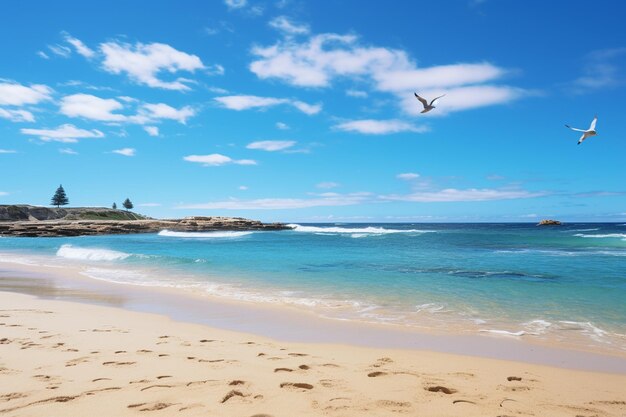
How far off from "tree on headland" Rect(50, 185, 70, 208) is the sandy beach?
4429 inches

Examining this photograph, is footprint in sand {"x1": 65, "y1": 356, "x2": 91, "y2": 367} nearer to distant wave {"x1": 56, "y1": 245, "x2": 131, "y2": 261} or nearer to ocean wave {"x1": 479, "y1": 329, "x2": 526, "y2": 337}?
ocean wave {"x1": 479, "y1": 329, "x2": 526, "y2": 337}

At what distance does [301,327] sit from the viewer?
828cm

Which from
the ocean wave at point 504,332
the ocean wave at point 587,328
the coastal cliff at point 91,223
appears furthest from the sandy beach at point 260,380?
the coastal cliff at point 91,223

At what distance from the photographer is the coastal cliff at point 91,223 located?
59250mm

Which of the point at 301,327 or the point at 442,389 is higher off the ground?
the point at 442,389

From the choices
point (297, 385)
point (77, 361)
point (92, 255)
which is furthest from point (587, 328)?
point (92, 255)

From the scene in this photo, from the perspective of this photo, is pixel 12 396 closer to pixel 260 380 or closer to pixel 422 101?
pixel 260 380

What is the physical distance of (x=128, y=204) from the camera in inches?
4990

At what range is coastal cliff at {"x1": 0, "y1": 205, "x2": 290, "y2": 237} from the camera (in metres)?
59.2

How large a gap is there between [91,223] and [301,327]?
69.1 meters

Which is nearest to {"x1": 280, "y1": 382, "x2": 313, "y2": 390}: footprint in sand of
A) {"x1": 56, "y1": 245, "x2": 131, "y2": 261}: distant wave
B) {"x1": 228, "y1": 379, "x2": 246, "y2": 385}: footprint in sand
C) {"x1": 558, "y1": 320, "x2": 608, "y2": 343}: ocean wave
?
{"x1": 228, "y1": 379, "x2": 246, "y2": 385}: footprint in sand

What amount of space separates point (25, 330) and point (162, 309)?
10.7 feet

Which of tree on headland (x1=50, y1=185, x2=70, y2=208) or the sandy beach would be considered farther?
tree on headland (x1=50, y1=185, x2=70, y2=208)

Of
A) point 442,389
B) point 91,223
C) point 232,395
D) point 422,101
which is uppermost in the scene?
point 422,101
